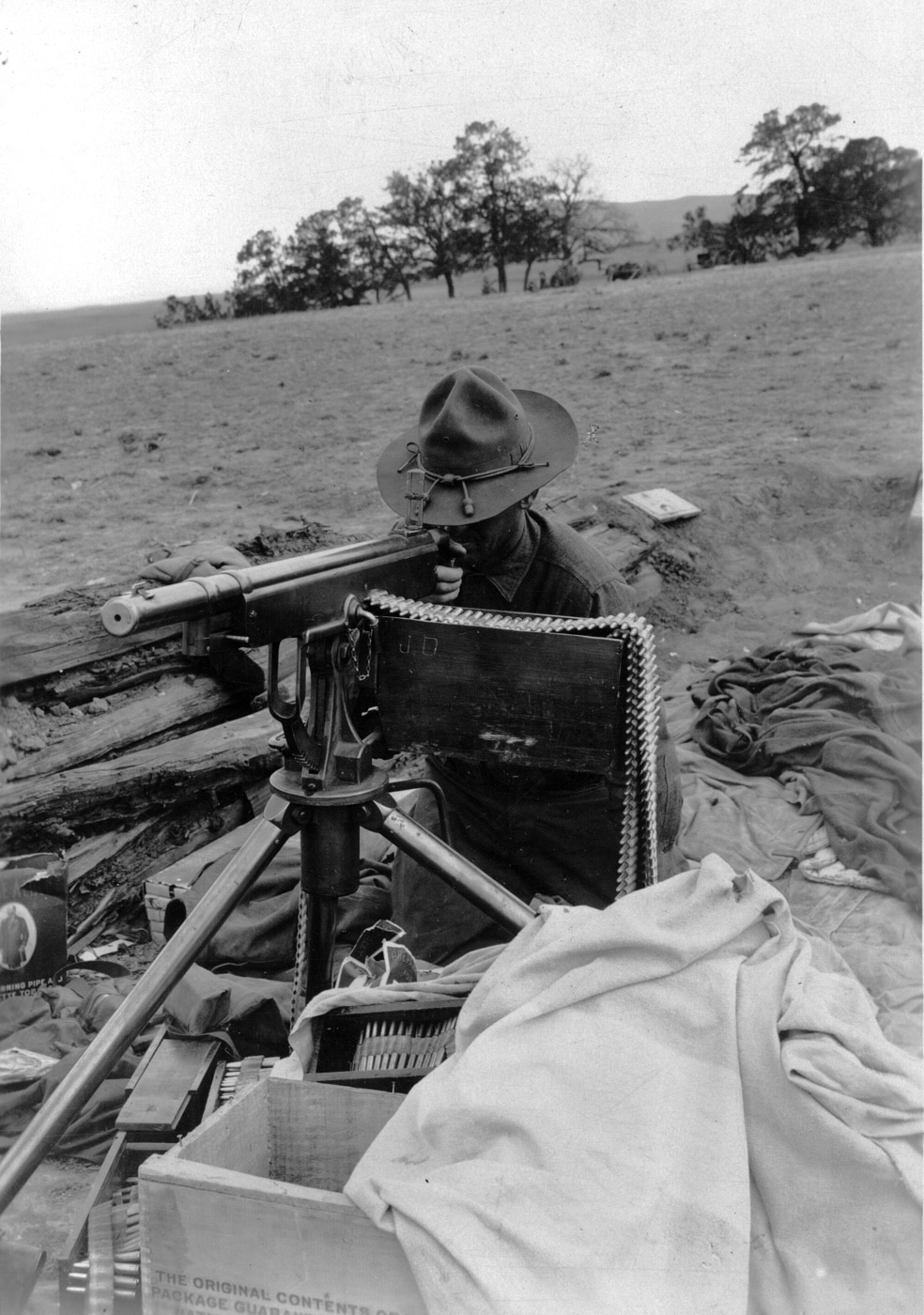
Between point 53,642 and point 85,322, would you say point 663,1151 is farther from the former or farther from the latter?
point 85,322

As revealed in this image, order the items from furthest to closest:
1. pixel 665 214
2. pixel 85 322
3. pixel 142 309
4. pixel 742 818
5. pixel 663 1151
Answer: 1. pixel 665 214
2. pixel 142 309
3. pixel 85 322
4. pixel 742 818
5. pixel 663 1151

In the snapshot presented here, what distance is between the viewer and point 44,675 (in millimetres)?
4242

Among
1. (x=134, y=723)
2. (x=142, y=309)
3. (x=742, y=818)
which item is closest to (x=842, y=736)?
(x=742, y=818)

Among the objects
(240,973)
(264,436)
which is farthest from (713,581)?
(240,973)

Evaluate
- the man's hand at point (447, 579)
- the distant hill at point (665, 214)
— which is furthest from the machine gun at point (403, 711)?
the distant hill at point (665, 214)

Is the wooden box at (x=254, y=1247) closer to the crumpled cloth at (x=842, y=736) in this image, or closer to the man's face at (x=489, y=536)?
the man's face at (x=489, y=536)

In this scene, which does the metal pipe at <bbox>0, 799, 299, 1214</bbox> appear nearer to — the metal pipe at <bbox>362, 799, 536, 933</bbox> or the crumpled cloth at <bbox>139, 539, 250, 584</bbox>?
the metal pipe at <bbox>362, 799, 536, 933</bbox>

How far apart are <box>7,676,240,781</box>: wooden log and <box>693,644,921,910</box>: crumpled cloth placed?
2.24 meters

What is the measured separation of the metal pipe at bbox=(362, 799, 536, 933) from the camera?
8.40ft

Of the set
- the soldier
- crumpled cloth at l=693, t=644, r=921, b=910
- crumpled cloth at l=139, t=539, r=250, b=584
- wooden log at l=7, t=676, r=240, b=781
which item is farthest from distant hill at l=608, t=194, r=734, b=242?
crumpled cloth at l=139, t=539, r=250, b=584

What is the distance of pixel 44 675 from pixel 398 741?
2.11m

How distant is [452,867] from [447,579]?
0.78 metres

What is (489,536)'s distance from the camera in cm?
329

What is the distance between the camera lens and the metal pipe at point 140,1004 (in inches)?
86.4
